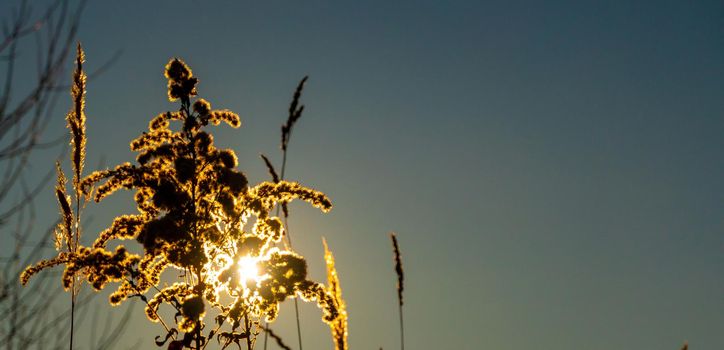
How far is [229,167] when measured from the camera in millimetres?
6836

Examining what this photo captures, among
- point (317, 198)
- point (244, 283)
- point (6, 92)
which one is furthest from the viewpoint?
point (317, 198)

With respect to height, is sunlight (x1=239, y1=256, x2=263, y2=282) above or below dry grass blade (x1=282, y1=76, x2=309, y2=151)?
below

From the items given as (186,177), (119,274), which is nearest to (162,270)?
(119,274)

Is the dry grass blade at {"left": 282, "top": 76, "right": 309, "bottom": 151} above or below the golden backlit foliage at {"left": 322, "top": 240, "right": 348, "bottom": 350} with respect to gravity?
above

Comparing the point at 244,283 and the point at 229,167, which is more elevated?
the point at 229,167

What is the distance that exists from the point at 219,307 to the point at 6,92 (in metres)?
2.50

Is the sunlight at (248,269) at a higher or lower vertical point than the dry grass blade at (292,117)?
lower

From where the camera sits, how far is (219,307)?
6.76 meters

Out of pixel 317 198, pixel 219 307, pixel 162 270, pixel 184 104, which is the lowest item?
pixel 219 307

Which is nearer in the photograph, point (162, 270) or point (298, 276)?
point (298, 276)

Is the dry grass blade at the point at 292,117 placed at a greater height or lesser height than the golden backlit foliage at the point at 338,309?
greater

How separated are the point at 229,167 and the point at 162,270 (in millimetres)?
1245

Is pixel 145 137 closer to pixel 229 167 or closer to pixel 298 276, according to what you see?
pixel 229 167

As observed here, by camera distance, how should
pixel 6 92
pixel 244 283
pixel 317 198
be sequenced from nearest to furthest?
pixel 6 92 → pixel 244 283 → pixel 317 198
